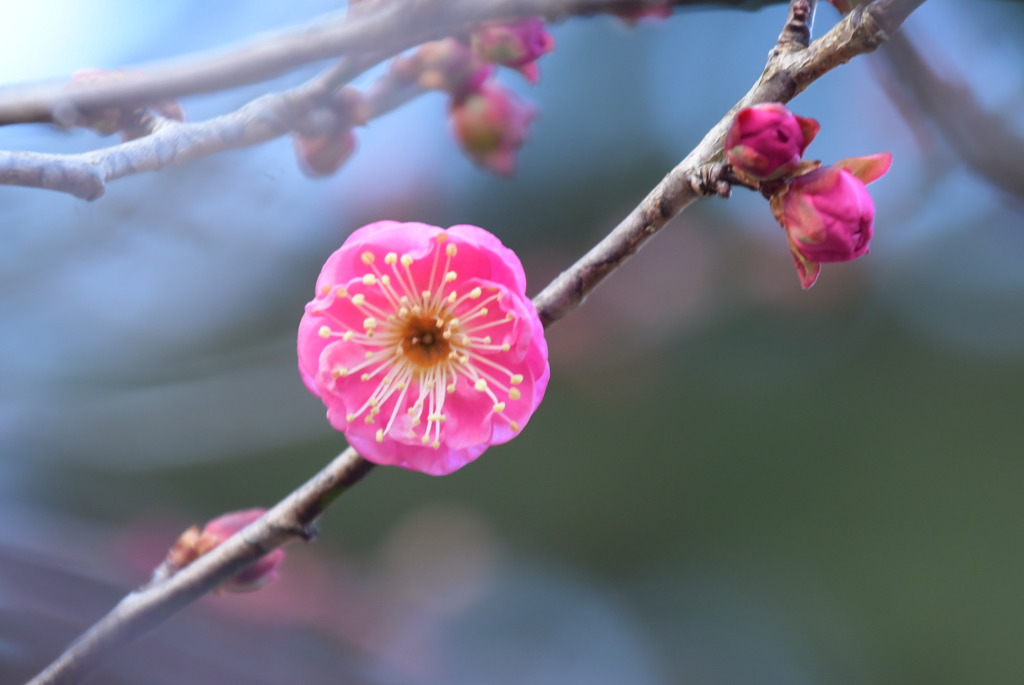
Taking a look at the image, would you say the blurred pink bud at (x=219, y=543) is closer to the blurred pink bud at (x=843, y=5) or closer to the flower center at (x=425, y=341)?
the flower center at (x=425, y=341)

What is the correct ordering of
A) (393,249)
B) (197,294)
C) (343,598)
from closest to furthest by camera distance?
1. (393,249)
2. (197,294)
3. (343,598)

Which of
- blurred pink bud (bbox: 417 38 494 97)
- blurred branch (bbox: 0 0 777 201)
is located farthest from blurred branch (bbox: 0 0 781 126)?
blurred pink bud (bbox: 417 38 494 97)

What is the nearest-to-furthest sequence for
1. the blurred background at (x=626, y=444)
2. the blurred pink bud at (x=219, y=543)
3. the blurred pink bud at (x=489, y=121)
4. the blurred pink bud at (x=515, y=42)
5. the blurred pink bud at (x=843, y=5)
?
the blurred pink bud at (x=843, y=5)
the blurred pink bud at (x=219, y=543)
the blurred pink bud at (x=515, y=42)
the blurred pink bud at (x=489, y=121)
the blurred background at (x=626, y=444)

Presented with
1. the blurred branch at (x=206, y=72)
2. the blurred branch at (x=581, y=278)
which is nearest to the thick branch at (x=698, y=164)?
the blurred branch at (x=581, y=278)

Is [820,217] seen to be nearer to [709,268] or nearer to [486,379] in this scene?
[486,379]

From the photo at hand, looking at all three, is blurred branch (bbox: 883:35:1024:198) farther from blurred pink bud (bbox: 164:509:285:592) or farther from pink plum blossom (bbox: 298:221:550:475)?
blurred pink bud (bbox: 164:509:285:592)

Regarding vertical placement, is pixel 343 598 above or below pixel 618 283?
below

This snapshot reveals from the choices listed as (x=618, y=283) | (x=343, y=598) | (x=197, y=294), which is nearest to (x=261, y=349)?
(x=197, y=294)

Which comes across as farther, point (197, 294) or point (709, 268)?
point (709, 268)
